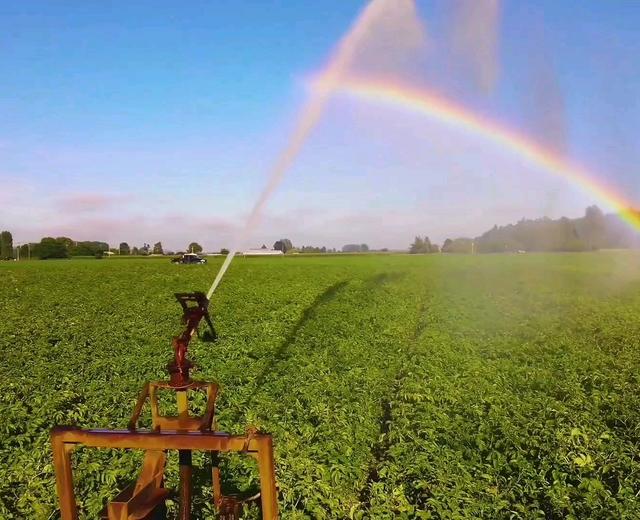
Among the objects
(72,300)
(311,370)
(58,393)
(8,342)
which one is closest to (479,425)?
(311,370)

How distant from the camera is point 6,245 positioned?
4528 inches

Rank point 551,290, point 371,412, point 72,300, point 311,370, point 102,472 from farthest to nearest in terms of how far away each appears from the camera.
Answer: point 551,290 < point 72,300 < point 311,370 < point 371,412 < point 102,472

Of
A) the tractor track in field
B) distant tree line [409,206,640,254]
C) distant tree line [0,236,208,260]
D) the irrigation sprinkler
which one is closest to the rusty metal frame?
the irrigation sprinkler

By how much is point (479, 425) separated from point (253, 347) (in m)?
6.24

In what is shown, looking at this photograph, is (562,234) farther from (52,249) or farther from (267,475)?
(52,249)

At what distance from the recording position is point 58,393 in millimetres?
8766

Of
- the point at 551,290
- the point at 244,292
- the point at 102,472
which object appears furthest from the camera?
the point at 551,290

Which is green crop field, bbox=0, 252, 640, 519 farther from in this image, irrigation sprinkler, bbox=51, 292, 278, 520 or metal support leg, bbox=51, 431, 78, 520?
metal support leg, bbox=51, 431, 78, 520

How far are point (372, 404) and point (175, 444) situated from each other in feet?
19.5

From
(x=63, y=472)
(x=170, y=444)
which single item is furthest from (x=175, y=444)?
(x=63, y=472)

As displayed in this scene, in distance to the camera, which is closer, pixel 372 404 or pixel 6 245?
pixel 372 404

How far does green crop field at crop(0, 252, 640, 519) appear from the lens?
575cm

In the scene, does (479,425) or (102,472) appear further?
(479,425)

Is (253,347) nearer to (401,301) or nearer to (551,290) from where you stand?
(401,301)
